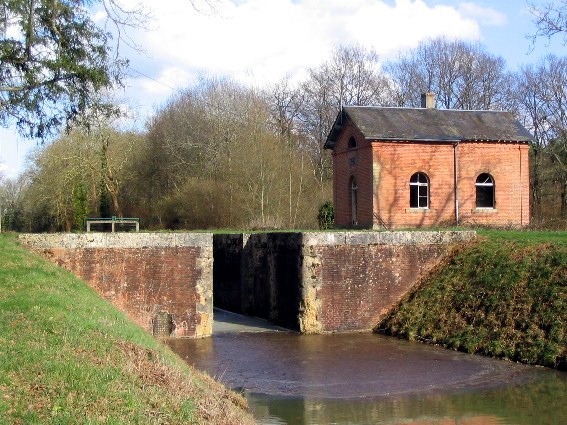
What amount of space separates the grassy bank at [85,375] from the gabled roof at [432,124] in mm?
18145

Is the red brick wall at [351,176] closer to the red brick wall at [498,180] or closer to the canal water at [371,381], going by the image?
the red brick wall at [498,180]

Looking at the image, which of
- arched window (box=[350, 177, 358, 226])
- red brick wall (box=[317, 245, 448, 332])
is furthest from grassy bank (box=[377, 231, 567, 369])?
arched window (box=[350, 177, 358, 226])

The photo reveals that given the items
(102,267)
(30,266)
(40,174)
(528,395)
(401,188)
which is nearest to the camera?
(528,395)

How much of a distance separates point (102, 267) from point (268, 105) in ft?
106

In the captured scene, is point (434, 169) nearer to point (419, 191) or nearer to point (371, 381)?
point (419, 191)

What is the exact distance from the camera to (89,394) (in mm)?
7297

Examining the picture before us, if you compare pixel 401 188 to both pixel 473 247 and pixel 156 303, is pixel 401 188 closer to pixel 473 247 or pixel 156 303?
pixel 473 247

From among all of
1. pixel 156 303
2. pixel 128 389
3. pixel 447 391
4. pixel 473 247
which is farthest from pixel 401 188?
pixel 128 389

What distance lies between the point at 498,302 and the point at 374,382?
5.11 m

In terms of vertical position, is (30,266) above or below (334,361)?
above

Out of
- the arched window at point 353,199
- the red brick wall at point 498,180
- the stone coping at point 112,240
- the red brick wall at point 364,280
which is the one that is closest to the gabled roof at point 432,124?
the red brick wall at point 498,180

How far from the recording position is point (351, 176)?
30.0 metres

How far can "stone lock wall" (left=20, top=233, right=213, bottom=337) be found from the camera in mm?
19219

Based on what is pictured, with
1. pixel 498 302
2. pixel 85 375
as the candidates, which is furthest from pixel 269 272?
pixel 85 375
